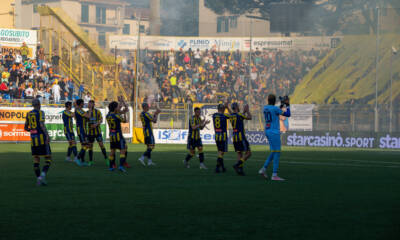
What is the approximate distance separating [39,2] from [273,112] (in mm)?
77930

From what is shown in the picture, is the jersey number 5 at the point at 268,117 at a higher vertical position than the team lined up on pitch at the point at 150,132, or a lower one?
higher

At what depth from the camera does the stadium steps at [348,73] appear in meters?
38.7

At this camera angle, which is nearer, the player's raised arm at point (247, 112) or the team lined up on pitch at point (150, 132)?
the team lined up on pitch at point (150, 132)

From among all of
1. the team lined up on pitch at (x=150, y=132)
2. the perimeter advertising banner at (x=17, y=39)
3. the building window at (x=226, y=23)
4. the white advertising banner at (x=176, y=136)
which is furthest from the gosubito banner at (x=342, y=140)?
the perimeter advertising banner at (x=17, y=39)

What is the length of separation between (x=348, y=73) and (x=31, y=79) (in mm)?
21063

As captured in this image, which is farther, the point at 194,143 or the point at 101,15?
the point at 101,15

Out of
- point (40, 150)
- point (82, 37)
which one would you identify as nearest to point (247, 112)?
point (40, 150)

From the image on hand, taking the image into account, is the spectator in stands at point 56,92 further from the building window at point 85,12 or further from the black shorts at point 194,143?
the building window at point 85,12

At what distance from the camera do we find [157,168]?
20.1 m

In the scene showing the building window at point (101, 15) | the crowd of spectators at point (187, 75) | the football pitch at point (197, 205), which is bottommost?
the football pitch at point (197, 205)

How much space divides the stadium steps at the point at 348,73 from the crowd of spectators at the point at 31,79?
50.4 feet

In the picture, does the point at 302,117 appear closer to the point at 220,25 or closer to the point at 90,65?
the point at 220,25

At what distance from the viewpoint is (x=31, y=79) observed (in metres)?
42.3

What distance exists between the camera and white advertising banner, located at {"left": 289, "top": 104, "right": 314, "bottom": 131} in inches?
1423
